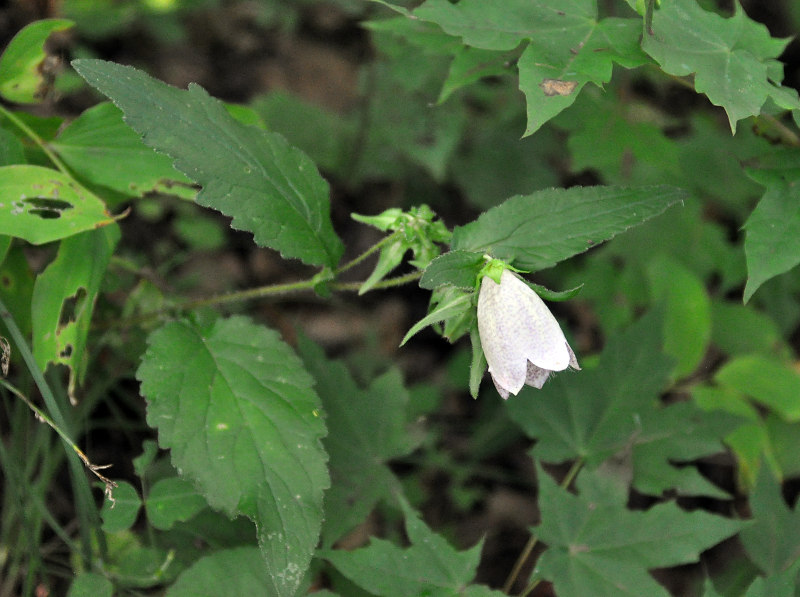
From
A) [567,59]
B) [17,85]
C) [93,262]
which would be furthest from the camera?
[17,85]

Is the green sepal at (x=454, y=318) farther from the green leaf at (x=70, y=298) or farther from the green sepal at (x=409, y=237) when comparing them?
the green leaf at (x=70, y=298)

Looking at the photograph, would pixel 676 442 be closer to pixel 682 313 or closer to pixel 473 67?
pixel 682 313

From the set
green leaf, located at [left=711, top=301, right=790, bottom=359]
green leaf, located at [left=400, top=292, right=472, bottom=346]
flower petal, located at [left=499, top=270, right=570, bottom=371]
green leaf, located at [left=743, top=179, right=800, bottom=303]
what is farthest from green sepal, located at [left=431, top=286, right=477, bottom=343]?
green leaf, located at [left=711, top=301, right=790, bottom=359]

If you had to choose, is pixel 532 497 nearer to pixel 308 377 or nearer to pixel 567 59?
pixel 308 377

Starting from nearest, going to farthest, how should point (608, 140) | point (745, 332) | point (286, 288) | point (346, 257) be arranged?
point (286, 288) → point (608, 140) → point (745, 332) → point (346, 257)

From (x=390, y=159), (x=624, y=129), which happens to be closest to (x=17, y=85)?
(x=390, y=159)

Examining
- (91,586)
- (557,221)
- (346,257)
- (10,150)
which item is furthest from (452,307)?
(346,257)
